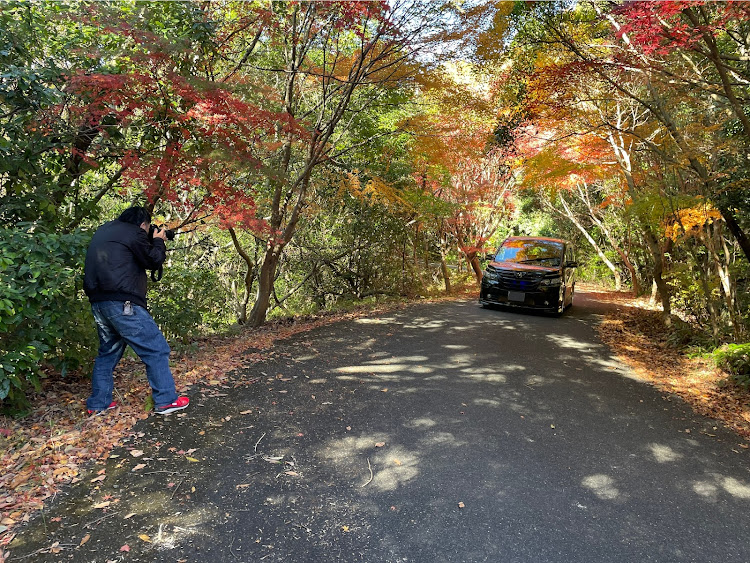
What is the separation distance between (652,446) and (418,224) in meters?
10.1

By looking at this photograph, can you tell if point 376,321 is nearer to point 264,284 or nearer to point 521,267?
point 264,284

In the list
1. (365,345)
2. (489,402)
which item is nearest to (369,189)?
(365,345)

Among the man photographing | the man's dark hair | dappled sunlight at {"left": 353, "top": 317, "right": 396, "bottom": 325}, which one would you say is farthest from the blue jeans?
dappled sunlight at {"left": 353, "top": 317, "right": 396, "bottom": 325}

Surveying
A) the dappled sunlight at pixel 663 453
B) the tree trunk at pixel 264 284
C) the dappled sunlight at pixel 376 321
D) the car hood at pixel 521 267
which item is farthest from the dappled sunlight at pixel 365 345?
the car hood at pixel 521 267

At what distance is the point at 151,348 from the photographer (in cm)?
382

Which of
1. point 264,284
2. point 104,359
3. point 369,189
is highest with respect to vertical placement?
point 369,189

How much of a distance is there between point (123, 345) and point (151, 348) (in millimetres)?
325

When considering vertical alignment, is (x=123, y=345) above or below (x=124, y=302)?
below

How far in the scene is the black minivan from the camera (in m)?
10.4

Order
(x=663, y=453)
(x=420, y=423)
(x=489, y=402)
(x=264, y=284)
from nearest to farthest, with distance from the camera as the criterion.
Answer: (x=663, y=453) < (x=420, y=423) < (x=489, y=402) < (x=264, y=284)

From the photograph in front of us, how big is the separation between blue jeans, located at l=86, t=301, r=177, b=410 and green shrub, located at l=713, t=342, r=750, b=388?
6715mm

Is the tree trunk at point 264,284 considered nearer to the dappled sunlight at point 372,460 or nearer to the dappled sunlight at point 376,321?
the dappled sunlight at point 376,321

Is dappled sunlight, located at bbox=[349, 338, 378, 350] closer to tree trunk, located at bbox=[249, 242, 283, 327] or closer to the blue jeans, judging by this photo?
tree trunk, located at bbox=[249, 242, 283, 327]

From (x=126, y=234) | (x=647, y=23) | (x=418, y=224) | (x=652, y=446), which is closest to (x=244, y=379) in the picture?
(x=126, y=234)
